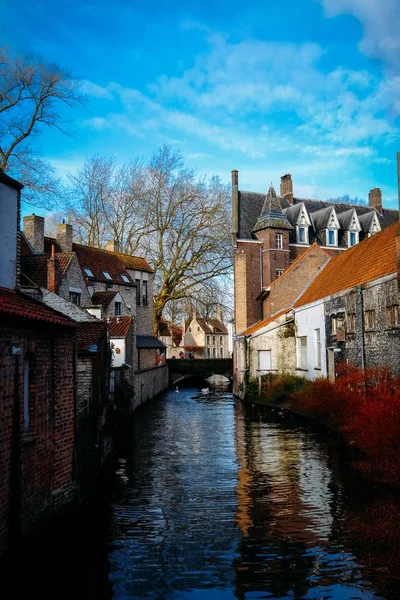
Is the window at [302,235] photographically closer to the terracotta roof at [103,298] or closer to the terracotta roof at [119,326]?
the terracotta roof at [103,298]

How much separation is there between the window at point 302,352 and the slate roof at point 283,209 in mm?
15949

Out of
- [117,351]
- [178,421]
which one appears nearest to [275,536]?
[178,421]

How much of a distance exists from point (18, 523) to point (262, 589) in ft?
11.7

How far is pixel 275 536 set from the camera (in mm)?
9758

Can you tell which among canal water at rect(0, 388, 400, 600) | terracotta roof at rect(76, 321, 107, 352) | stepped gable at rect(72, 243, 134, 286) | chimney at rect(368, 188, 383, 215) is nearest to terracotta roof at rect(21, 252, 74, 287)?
terracotta roof at rect(76, 321, 107, 352)

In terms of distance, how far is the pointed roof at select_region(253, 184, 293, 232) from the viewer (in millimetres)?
43844

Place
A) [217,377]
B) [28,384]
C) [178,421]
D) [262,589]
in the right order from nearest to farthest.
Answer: [262,589] → [28,384] → [178,421] → [217,377]

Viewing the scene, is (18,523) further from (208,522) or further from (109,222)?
(109,222)

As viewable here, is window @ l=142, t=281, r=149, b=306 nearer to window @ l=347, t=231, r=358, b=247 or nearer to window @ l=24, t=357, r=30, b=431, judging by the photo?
window @ l=347, t=231, r=358, b=247

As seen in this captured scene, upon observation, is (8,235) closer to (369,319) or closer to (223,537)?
(223,537)

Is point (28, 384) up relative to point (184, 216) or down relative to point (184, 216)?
down

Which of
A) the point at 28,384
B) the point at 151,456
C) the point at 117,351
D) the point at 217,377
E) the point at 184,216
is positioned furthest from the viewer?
the point at 217,377

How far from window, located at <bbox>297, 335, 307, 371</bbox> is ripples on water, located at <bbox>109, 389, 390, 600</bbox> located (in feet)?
34.1

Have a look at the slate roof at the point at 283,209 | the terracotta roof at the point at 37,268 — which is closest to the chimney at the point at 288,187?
the slate roof at the point at 283,209
